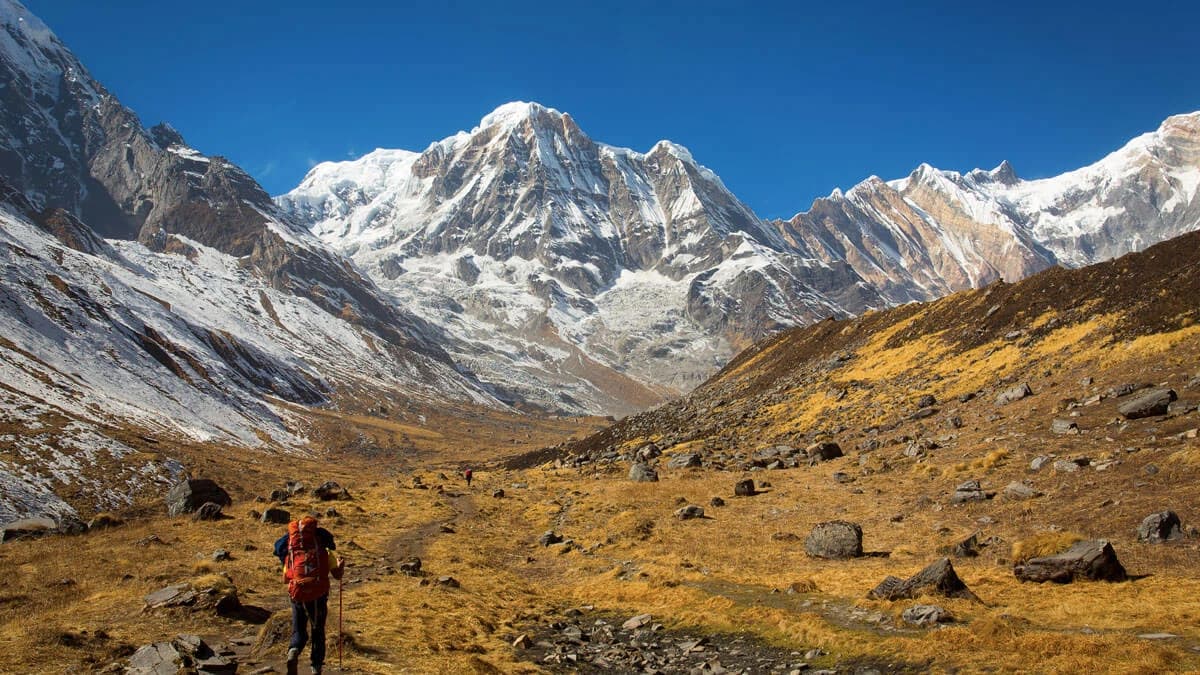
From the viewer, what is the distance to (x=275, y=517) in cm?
3338

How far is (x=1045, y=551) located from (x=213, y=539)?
3002cm

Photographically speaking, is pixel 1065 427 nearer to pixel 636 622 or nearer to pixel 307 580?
pixel 636 622

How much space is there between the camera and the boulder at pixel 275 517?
33.0 m

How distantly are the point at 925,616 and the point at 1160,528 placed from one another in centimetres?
916

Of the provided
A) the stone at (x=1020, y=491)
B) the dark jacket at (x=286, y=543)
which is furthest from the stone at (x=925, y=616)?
the dark jacket at (x=286, y=543)

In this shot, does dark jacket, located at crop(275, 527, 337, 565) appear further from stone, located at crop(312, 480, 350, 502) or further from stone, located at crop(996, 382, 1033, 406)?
stone, located at crop(996, 382, 1033, 406)

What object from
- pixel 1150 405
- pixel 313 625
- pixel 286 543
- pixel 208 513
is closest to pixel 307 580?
pixel 313 625

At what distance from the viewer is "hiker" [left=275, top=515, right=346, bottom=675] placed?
46.8ft

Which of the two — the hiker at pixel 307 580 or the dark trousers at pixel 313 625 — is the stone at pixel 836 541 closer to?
the hiker at pixel 307 580

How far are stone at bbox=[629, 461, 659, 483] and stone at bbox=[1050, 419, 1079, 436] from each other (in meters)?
22.7

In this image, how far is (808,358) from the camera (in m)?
78.1

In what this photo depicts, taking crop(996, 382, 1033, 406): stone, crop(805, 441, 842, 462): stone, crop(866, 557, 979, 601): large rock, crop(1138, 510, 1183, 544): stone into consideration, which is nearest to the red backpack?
crop(866, 557, 979, 601): large rock

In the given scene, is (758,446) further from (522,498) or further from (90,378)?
(90,378)

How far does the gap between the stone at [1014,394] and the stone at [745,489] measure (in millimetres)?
15292
